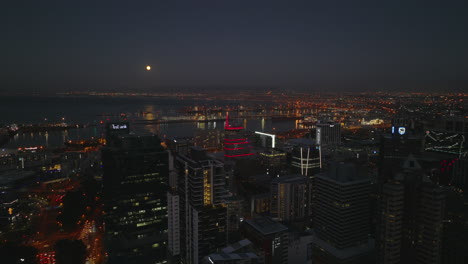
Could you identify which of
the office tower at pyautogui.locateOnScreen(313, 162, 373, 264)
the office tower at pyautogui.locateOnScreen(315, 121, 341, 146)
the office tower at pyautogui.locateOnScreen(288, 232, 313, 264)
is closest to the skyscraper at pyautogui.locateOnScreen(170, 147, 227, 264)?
the office tower at pyautogui.locateOnScreen(288, 232, 313, 264)

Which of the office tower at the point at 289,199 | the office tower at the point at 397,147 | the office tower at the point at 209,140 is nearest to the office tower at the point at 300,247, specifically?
the office tower at the point at 289,199

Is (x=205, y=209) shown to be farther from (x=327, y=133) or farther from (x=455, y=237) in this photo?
(x=327, y=133)

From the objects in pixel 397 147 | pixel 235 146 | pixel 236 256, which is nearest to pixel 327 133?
pixel 235 146

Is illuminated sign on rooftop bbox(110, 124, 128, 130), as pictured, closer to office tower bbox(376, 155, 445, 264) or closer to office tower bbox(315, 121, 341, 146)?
office tower bbox(376, 155, 445, 264)

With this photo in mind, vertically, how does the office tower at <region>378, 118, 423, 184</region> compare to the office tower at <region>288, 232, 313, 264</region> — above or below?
above

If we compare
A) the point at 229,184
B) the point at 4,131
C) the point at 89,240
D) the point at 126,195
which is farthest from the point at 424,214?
the point at 4,131
